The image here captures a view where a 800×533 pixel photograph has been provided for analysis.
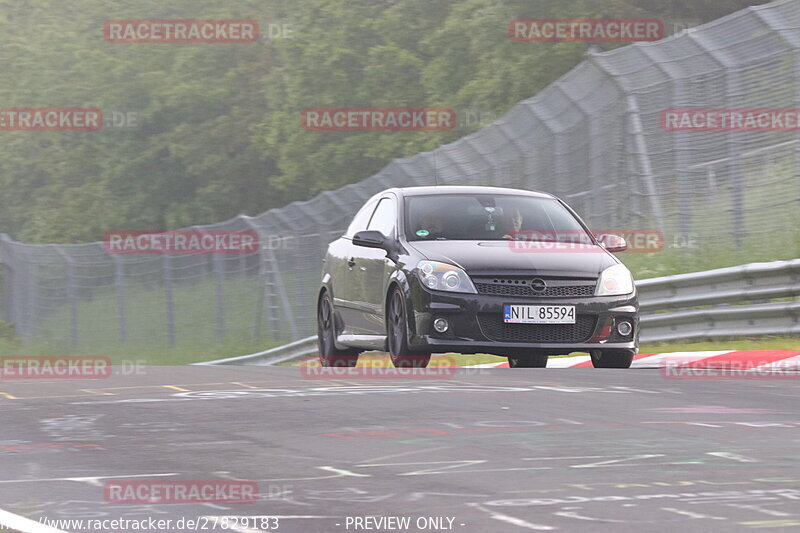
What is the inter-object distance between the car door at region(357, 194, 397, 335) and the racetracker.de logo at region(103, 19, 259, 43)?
132 feet

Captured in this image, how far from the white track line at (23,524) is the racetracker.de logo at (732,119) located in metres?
12.5

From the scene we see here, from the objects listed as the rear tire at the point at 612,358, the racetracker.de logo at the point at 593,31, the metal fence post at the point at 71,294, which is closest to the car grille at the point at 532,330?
the rear tire at the point at 612,358

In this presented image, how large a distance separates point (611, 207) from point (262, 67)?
40.2m

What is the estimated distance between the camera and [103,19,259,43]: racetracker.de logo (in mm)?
55344

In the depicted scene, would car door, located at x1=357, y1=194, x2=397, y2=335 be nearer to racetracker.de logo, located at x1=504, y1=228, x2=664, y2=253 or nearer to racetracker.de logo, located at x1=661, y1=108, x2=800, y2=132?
racetracker.de logo, located at x1=504, y1=228, x2=664, y2=253

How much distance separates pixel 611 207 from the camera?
64.0 feet

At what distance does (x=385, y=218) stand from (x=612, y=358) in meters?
2.31

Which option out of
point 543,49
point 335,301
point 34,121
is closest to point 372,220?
point 335,301

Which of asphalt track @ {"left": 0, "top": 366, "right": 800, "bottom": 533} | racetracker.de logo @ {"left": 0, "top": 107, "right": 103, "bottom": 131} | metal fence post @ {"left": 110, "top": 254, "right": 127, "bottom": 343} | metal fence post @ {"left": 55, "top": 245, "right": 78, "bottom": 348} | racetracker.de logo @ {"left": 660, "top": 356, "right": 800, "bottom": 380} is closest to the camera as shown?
asphalt track @ {"left": 0, "top": 366, "right": 800, "bottom": 533}

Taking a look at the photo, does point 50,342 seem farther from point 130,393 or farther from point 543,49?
point 130,393

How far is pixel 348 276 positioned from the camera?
46.9ft

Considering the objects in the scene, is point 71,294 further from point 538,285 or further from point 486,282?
point 538,285

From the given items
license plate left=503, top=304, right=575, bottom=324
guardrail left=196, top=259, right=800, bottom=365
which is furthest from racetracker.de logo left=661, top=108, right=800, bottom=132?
license plate left=503, top=304, right=575, bottom=324

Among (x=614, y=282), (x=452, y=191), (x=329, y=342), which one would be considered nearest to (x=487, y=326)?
(x=614, y=282)
